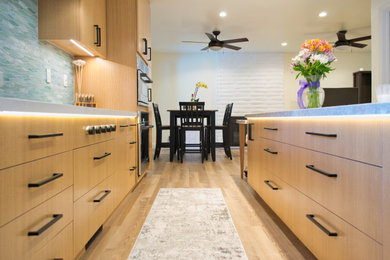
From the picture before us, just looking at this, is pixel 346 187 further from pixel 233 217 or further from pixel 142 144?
pixel 142 144

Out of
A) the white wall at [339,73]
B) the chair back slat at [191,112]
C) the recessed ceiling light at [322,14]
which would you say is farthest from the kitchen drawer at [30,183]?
the white wall at [339,73]

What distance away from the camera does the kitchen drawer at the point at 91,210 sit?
1172 mm

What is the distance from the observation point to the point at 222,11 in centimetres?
416

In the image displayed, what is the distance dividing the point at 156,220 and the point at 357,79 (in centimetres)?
696

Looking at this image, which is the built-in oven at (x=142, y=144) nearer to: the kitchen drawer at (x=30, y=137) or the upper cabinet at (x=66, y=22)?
the upper cabinet at (x=66, y=22)

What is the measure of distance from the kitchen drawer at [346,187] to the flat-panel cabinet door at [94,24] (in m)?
1.95

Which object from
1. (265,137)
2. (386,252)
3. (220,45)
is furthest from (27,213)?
(220,45)

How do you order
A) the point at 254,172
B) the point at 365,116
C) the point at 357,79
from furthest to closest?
the point at 357,79
the point at 254,172
the point at 365,116

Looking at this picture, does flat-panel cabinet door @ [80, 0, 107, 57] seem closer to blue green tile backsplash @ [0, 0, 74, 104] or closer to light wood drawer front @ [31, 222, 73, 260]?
blue green tile backsplash @ [0, 0, 74, 104]

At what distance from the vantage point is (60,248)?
98cm

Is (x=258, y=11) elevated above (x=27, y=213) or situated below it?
above

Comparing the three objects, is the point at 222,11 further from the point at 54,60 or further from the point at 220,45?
the point at 54,60

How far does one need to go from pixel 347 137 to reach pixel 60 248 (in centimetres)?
120

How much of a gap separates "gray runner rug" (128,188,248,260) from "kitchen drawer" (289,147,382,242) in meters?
0.56
